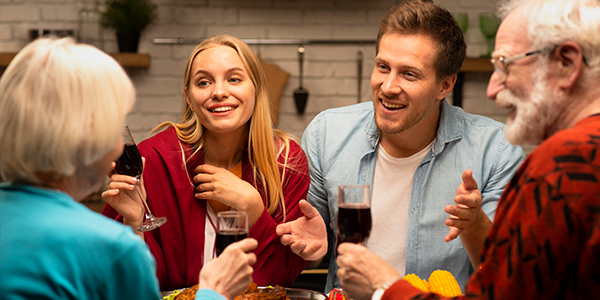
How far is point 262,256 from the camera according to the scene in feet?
5.34

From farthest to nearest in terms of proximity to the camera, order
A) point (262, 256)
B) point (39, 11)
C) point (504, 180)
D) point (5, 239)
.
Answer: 1. point (39, 11)
2. point (504, 180)
3. point (262, 256)
4. point (5, 239)

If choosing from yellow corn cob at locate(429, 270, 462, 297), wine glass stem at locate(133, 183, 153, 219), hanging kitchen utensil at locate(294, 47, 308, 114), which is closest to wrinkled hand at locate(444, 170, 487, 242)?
yellow corn cob at locate(429, 270, 462, 297)

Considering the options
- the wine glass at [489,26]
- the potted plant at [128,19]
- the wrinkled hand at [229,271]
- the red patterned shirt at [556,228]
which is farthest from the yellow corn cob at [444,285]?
the potted plant at [128,19]

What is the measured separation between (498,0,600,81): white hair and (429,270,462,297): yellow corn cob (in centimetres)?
52

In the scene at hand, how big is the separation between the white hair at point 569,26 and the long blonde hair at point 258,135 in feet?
3.15

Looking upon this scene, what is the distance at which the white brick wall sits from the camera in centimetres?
335

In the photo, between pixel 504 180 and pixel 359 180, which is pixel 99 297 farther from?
pixel 504 180

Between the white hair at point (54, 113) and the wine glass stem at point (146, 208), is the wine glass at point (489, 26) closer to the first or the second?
the wine glass stem at point (146, 208)

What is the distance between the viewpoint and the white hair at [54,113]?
0.81 m

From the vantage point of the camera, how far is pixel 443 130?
1867 mm

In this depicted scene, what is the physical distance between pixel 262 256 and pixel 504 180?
835mm

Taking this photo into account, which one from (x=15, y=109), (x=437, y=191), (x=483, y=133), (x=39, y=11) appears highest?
(x=39, y=11)

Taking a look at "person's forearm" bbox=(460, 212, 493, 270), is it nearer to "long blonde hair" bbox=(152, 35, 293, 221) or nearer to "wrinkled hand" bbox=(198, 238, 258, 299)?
"long blonde hair" bbox=(152, 35, 293, 221)

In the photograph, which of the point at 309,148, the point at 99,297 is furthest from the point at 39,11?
the point at 99,297
